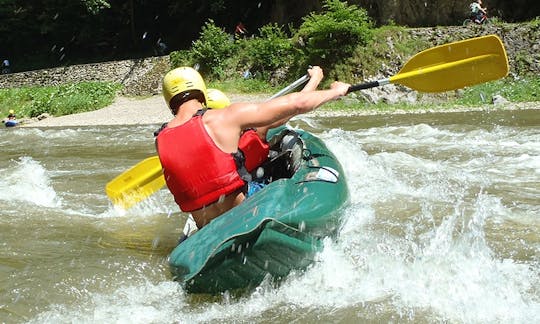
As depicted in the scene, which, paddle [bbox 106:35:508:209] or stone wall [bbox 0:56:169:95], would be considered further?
stone wall [bbox 0:56:169:95]

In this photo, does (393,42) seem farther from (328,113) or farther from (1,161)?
(1,161)

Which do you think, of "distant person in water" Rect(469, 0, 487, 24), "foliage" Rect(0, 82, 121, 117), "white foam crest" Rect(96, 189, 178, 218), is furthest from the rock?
"foliage" Rect(0, 82, 121, 117)

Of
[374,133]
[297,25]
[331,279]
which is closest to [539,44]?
[374,133]

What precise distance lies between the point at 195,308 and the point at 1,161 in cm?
818

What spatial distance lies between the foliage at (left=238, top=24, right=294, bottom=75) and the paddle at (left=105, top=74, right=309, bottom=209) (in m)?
14.7

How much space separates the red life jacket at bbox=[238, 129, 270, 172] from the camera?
4066mm

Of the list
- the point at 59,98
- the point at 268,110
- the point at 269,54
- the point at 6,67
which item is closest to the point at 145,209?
the point at 268,110

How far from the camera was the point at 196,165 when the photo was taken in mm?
3160

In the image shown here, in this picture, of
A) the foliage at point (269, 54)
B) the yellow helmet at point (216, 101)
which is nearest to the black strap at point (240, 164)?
the yellow helmet at point (216, 101)

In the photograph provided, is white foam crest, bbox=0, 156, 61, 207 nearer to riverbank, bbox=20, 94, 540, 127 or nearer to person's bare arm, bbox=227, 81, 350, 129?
person's bare arm, bbox=227, 81, 350, 129

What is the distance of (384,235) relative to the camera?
4156mm

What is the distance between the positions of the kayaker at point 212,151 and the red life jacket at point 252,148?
719mm

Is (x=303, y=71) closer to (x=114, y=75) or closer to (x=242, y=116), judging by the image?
(x=114, y=75)

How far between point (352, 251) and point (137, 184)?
2.44 m
